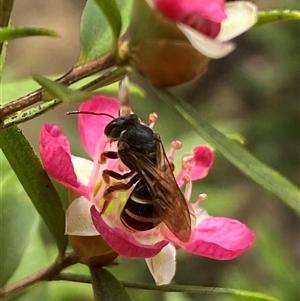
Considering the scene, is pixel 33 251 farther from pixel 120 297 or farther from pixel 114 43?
pixel 114 43

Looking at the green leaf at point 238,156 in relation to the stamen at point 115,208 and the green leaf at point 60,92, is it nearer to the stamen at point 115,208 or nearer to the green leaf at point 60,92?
the green leaf at point 60,92

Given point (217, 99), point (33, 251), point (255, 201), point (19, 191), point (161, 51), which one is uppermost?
point (161, 51)

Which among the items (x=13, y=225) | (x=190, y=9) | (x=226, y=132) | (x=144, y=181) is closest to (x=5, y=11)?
(x=190, y=9)

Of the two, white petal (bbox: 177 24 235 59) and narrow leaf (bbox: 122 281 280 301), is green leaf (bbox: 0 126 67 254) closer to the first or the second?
narrow leaf (bbox: 122 281 280 301)

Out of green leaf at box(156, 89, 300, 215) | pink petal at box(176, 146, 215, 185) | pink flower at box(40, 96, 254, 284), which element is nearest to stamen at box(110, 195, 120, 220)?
pink flower at box(40, 96, 254, 284)

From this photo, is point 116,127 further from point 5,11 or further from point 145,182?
point 5,11

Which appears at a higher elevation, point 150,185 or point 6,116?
point 6,116

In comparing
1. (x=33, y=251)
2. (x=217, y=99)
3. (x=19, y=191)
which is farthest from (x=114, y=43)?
(x=217, y=99)
